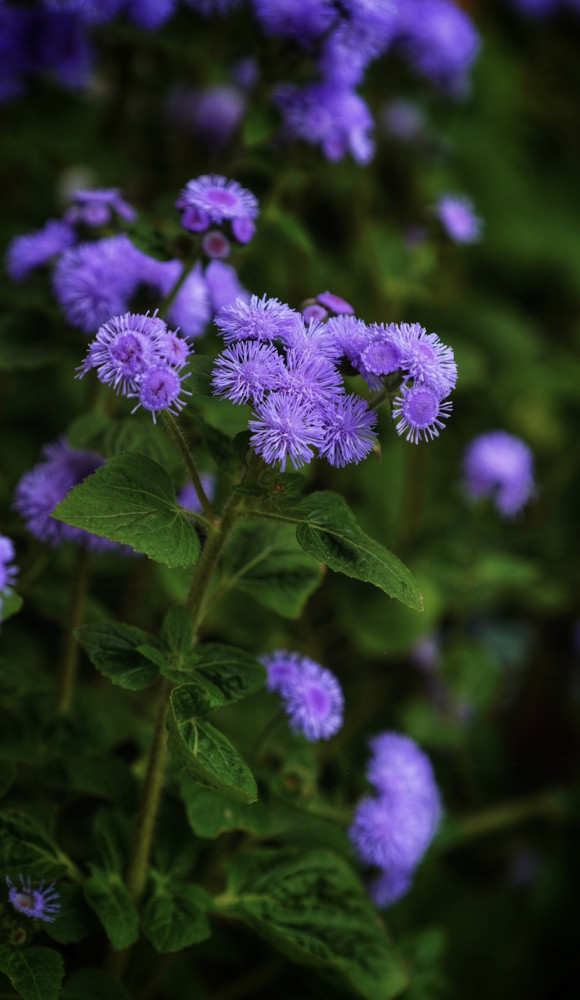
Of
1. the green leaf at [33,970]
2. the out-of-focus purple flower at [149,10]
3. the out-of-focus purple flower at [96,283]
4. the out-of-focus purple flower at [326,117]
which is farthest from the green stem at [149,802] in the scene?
the out-of-focus purple flower at [149,10]

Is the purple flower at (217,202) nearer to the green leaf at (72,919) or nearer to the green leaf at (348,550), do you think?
the green leaf at (348,550)

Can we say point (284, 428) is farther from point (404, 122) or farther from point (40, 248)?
point (404, 122)

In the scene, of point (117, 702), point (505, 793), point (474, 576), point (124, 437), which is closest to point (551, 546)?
point (474, 576)

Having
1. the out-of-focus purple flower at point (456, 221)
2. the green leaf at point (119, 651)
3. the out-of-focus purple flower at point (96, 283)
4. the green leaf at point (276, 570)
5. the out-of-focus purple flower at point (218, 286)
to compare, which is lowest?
the green leaf at point (119, 651)

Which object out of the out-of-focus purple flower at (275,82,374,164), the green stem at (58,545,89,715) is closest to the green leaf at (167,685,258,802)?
the green stem at (58,545,89,715)

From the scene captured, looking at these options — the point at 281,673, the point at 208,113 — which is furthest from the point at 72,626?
the point at 208,113

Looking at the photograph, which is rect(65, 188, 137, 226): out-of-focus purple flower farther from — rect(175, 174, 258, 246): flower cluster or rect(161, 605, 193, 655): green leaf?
rect(161, 605, 193, 655): green leaf
